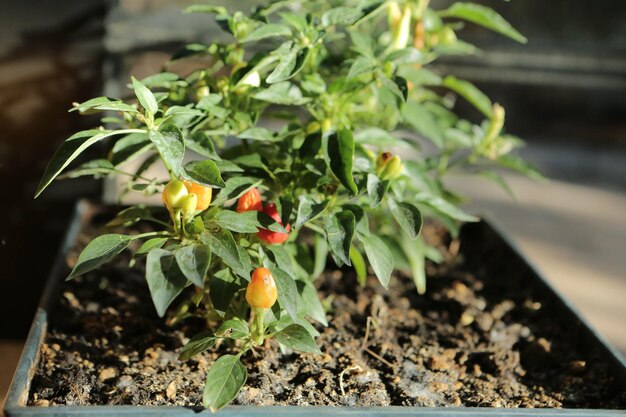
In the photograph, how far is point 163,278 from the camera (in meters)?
0.60

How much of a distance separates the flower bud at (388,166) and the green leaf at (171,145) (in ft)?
0.77

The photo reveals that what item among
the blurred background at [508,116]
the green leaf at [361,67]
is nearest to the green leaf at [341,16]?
the green leaf at [361,67]

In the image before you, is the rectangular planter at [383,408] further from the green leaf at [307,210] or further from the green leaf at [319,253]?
the green leaf at [319,253]

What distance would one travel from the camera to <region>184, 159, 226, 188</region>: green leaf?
25.3 inches

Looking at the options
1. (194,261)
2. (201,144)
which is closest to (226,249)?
(194,261)

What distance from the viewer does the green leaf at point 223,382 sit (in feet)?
2.05

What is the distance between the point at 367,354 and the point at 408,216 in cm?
22

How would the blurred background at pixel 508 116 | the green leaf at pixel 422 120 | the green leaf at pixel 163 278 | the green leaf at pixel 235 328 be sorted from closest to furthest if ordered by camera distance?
the green leaf at pixel 163 278, the green leaf at pixel 235 328, the green leaf at pixel 422 120, the blurred background at pixel 508 116

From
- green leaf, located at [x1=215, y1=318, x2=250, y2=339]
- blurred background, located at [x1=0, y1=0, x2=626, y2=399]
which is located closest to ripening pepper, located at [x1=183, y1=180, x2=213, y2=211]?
green leaf, located at [x1=215, y1=318, x2=250, y2=339]

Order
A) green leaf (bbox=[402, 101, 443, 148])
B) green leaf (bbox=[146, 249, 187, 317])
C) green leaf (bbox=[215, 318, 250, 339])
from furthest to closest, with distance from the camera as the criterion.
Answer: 1. green leaf (bbox=[402, 101, 443, 148])
2. green leaf (bbox=[215, 318, 250, 339])
3. green leaf (bbox=[146, 249, 187, 317])

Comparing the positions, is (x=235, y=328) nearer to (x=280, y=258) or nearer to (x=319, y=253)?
(x=280, y=258)

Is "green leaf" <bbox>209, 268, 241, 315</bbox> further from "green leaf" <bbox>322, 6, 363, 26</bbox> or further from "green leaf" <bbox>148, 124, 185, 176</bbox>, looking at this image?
"green leaf" <bbox>322, 6, 363, 26</bbox>

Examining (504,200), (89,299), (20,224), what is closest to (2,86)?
(20,224)

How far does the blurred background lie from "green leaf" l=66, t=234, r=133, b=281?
50 cm
